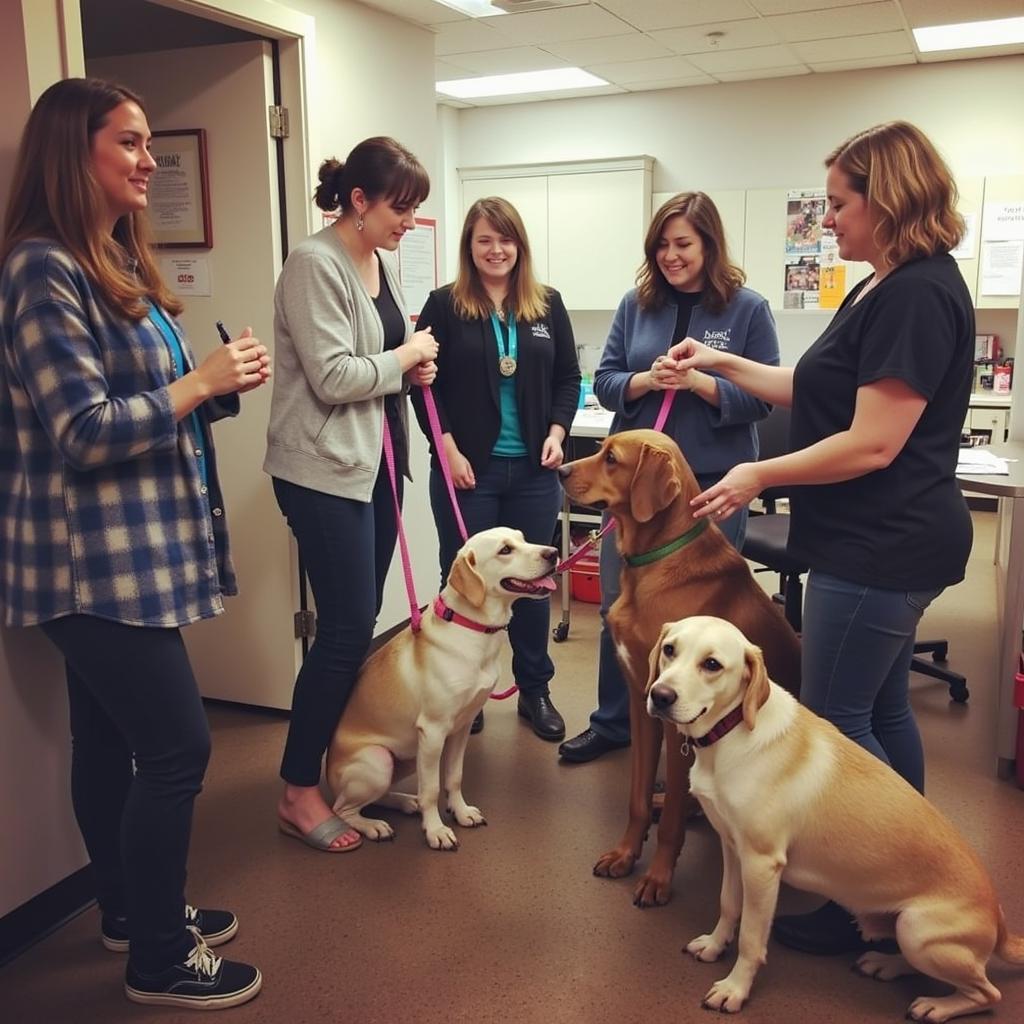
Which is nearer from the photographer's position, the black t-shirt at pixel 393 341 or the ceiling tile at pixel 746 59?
the black t-shirt at pixel 393 341

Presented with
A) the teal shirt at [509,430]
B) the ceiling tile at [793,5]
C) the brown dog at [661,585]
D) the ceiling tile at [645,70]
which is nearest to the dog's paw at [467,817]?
the brown dog at [661,585]

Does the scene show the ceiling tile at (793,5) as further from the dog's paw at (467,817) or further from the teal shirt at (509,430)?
the dog's paw at (467,817)

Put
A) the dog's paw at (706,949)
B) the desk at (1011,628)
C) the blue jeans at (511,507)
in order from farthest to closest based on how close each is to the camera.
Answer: the blue jeans at (511,507), the desk at (1011,628), the dog's paw at (706,949)

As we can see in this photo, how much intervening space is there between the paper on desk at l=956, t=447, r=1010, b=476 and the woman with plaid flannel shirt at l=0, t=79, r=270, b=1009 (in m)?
1.97

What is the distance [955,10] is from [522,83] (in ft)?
8.97

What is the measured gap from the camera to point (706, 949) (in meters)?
1.99

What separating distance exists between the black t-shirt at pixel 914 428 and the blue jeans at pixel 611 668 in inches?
29.7

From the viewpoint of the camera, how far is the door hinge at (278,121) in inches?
117

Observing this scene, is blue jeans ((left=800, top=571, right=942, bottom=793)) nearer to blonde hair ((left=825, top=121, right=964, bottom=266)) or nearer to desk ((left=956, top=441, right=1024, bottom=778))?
blonde hair ((left=825, top=121, right=964, bottom=266))

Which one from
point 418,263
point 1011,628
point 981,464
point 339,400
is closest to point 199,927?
point 339,400

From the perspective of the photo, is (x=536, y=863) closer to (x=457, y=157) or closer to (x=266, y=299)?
(x=266, y=299)

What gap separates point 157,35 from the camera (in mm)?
3281

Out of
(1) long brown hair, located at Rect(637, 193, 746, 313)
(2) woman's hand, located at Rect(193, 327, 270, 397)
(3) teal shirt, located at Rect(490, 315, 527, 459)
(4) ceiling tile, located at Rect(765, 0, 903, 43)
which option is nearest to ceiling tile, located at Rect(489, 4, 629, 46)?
(4) ceiling tile, located at Rect(765, 0, 903, 43)

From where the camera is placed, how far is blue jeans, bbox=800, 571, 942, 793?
6.07 ft
